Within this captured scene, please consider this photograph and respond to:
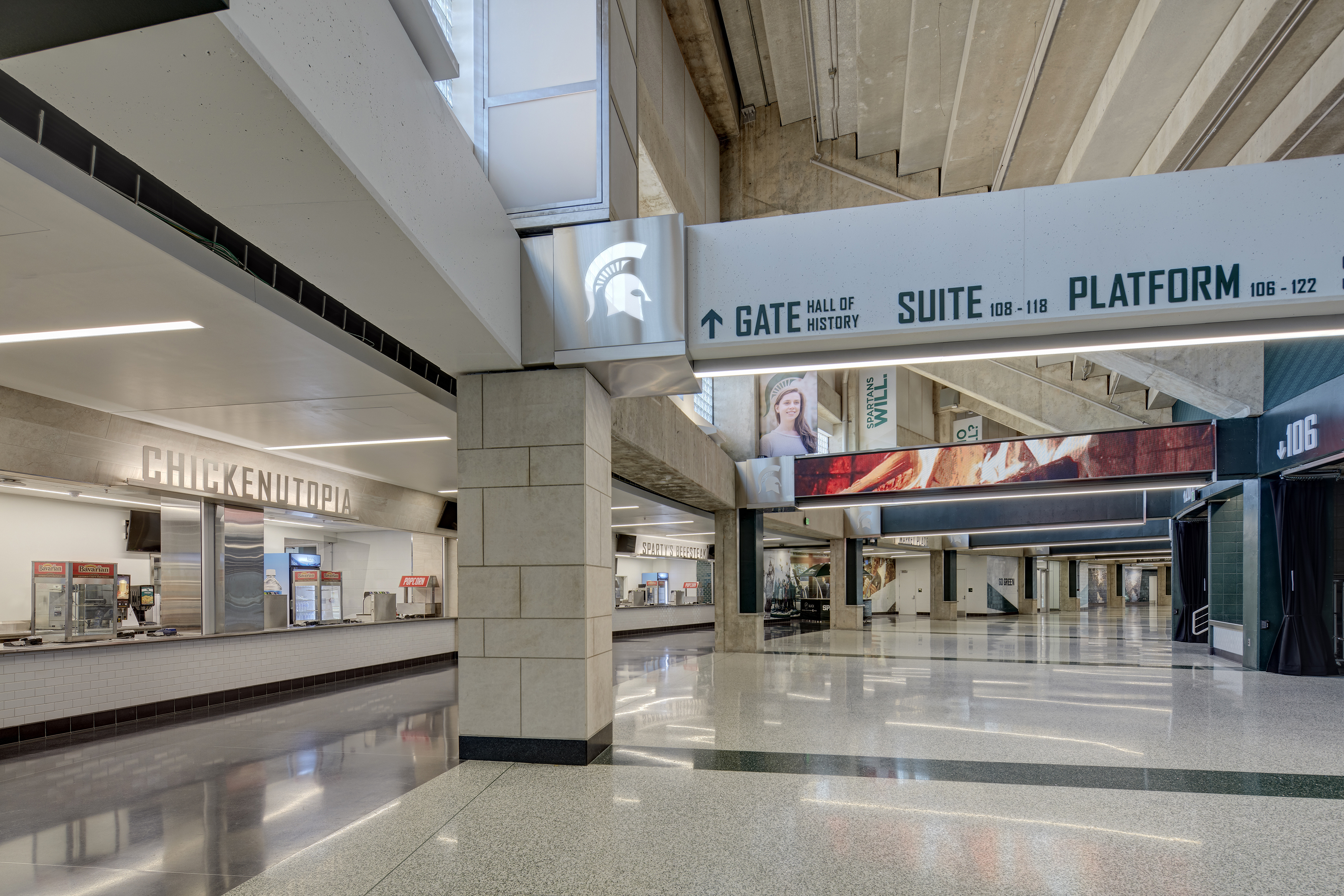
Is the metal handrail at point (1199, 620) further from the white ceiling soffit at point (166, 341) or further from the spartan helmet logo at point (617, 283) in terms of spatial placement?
the spartan helmet logo at point (617, 283)

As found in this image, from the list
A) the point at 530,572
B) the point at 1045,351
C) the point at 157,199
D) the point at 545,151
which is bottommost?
the point at 530,572

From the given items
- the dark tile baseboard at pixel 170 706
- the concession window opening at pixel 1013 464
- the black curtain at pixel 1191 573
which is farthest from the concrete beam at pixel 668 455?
the black curtain at pixel 1191 573

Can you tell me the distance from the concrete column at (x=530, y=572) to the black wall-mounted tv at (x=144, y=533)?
330 inches

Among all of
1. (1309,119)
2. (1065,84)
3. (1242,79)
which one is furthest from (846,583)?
(1242,79)

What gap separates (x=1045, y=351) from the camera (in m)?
5.54

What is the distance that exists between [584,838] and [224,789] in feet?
9.24

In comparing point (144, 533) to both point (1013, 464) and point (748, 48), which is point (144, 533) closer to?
point (748, 48)

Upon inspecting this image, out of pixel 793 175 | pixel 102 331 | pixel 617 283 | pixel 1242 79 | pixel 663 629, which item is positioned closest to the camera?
pixel 102 331

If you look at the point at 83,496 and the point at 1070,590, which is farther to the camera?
the point at 1070,590

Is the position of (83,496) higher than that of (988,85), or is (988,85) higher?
(988,85)

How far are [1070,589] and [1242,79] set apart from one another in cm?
4739

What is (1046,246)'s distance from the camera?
520 centimetres

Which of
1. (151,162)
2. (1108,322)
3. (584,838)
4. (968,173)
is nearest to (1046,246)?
(1108,322)

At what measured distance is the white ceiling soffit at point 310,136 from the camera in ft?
7.93
